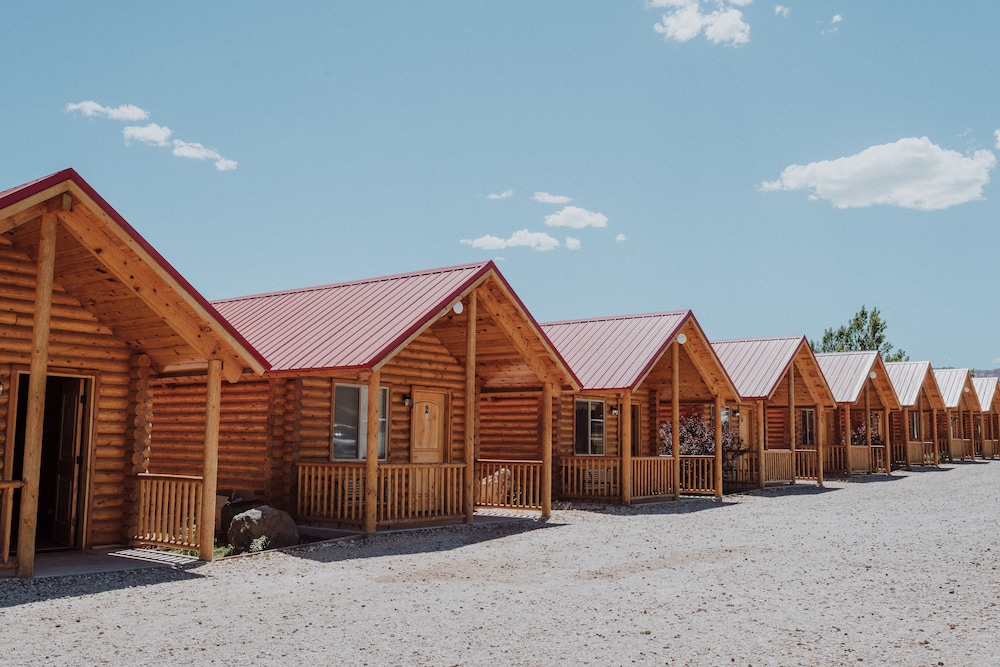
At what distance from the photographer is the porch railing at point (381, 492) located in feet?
48.3

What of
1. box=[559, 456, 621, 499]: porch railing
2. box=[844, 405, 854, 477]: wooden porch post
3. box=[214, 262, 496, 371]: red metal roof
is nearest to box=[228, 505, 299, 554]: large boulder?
box=[214, 262, 496, 371]: red metal roof

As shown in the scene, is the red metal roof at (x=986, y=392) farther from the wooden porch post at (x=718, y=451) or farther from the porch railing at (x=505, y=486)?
the porch railing at (x=505, y=486)

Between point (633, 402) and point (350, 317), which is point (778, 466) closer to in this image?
point (633, 402)

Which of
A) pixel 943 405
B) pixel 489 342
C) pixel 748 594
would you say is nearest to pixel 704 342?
pixel 489 342

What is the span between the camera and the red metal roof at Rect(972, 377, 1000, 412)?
54.8 meters

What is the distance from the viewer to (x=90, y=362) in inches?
483

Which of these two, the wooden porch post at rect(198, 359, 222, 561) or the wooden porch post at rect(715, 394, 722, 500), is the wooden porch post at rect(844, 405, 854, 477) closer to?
the wooden porch post at rect(715, 394, 722, 500)

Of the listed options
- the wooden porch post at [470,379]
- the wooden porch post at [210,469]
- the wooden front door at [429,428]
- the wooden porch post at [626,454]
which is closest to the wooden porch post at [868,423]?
the wooden porch post at [626,454]

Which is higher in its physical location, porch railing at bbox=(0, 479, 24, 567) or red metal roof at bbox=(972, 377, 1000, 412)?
red metal roof at bbox=(972, 377, 1000, 412)

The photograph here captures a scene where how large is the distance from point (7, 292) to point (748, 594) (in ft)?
30.7

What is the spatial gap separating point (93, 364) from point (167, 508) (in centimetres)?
217

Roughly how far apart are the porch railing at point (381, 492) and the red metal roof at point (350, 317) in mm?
1867

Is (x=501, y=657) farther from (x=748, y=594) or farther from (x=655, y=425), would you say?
(x=655, y=425)

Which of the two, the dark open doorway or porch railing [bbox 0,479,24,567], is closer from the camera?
porch railing [bbox 0,479,24,567]
